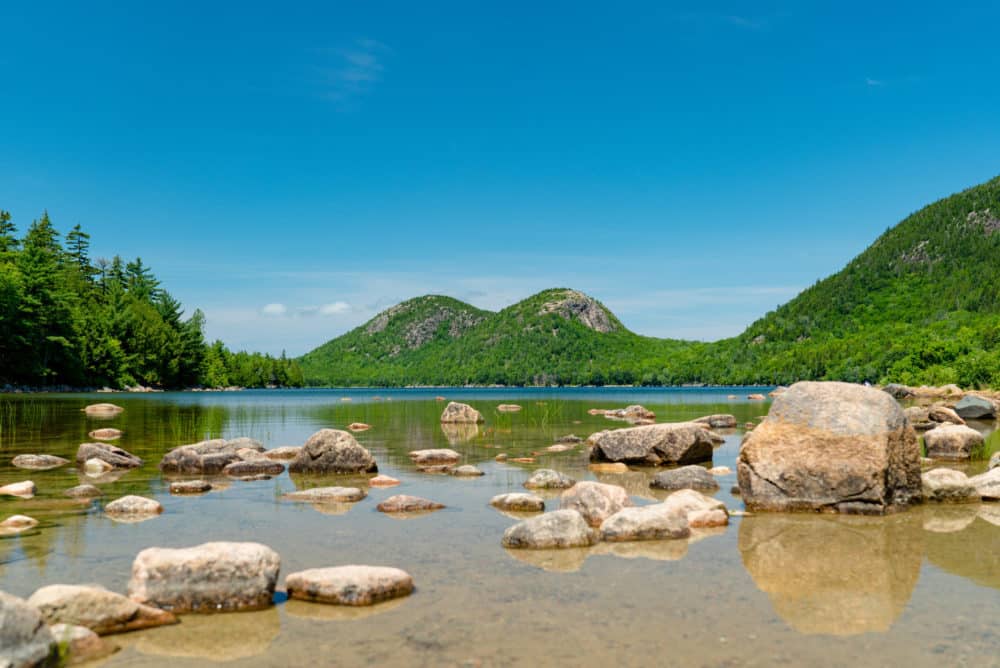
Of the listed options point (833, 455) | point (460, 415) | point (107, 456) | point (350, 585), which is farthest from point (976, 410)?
point (350, 585)

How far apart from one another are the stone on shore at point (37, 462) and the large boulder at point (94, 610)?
13420 mm

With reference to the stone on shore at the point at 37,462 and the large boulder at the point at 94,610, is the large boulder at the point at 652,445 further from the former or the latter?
the large boulder at the point at 94,610

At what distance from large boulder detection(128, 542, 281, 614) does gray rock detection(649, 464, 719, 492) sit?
10189 millimetres

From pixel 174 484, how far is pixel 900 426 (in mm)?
14255

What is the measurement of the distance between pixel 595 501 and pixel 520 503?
1.66 metres

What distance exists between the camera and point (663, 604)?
7301 millimetres

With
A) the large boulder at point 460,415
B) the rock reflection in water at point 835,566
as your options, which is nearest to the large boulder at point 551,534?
the rock reflection in water at point 835,566

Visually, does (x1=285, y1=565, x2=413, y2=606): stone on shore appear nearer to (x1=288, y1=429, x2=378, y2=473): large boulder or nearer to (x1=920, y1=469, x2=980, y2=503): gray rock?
(x1=288, y1=429, x2=378, y2=473): large boulder

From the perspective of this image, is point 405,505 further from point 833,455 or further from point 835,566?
point 833,455

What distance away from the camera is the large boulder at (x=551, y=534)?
32.0 ft

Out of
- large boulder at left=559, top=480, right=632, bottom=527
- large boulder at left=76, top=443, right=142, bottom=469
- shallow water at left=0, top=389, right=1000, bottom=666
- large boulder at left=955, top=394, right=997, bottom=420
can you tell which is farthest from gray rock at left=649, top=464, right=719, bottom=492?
large boulder at left=955, top=394, right=997, bottom=420

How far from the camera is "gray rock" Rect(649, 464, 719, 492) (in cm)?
1531

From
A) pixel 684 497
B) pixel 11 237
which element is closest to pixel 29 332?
pixel 11 237

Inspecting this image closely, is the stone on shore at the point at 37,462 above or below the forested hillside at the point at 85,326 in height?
below
